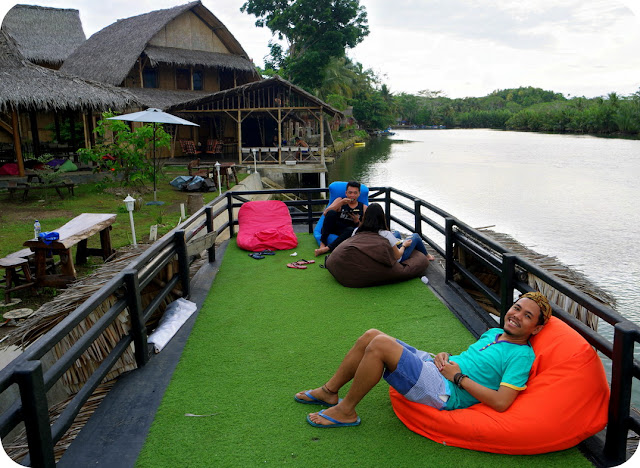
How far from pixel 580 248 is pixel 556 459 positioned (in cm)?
1230

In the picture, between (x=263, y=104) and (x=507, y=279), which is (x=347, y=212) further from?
(x=263, y=104)

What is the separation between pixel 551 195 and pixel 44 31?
89.1 ft

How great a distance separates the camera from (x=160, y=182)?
16766 mm

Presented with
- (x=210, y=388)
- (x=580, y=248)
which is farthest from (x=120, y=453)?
(x=580, y=248)

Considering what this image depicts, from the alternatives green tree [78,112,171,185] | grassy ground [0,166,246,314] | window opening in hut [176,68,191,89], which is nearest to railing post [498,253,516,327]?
grassy ground [0,166,246,314]

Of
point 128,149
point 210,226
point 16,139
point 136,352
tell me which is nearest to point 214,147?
point 128,149

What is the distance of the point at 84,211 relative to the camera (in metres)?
11.4

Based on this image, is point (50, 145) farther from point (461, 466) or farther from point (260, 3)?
→ point (461, 466)

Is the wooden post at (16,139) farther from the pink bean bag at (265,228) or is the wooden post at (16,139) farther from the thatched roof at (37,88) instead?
the pink bean bag at (265,228)

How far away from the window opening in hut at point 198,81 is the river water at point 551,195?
329 inches

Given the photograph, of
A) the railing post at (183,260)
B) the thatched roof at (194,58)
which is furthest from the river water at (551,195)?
the thatched roof at (194,58)

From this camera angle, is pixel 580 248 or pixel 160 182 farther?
pixel 160 182

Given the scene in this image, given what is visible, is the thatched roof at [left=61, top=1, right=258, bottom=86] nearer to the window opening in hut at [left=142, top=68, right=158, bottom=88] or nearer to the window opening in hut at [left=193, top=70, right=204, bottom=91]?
the window opening in hut at [left=193, top=70, right=204, bottom=91]

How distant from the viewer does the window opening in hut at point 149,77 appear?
22334 millimetres
